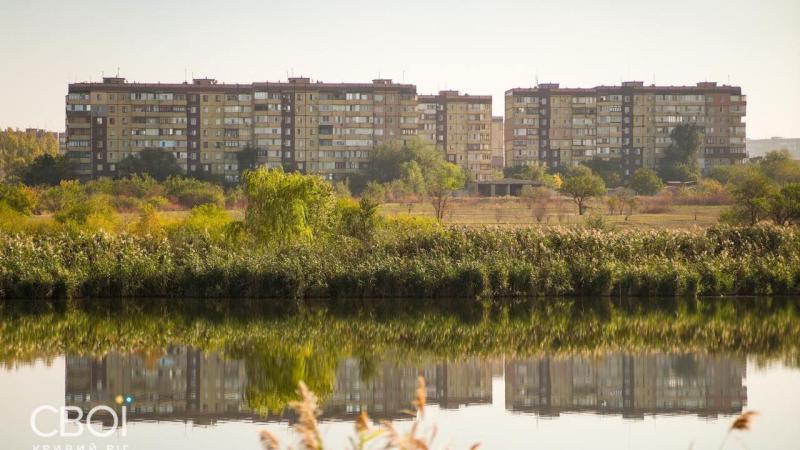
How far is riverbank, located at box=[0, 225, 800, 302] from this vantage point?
23688 mm

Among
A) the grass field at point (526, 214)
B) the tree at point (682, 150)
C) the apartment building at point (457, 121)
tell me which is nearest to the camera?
the grass field at point (526, 214)

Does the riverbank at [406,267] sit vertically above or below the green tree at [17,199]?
below

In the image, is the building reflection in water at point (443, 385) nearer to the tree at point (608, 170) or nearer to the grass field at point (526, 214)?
the grass field at point (526, 214)

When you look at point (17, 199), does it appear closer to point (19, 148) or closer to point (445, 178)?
point (445, 178)

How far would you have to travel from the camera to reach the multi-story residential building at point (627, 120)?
99.4m

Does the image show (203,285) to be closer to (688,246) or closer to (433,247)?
(433,247)

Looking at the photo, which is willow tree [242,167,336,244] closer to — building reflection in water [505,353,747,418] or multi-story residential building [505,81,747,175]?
building reflection in water [505,353,747,418]

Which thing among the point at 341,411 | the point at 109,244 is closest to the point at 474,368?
the point at 341,411

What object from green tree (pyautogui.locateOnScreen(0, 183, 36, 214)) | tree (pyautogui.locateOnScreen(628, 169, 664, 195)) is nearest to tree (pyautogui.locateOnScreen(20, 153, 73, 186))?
green tree (pyautogui.locateOnScreen(0, 183, 36, 214))

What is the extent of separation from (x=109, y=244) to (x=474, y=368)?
1097 centimetres

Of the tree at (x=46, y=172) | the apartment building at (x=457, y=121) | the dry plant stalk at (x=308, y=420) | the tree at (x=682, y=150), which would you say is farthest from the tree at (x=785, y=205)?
the apartment building at (x=457, y=121)

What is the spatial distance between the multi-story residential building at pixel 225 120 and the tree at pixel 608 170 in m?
15.1

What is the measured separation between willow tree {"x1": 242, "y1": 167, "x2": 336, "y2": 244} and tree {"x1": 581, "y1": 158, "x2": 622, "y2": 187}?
62.8 metres

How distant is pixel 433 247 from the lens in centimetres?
2523
